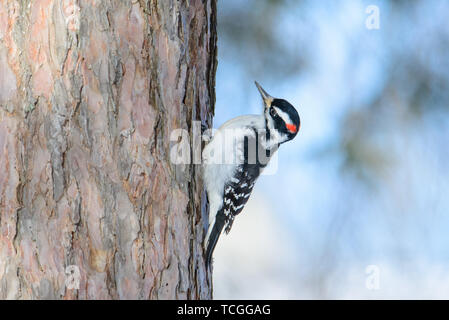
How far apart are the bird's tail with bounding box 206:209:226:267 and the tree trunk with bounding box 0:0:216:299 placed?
0.81 feet

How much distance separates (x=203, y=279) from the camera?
1492mm

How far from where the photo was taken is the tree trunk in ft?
4.11

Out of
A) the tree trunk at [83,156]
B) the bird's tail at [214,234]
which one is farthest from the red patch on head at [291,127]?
the tree trunk at [83,156]

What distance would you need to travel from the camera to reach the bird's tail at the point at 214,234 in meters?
1.60

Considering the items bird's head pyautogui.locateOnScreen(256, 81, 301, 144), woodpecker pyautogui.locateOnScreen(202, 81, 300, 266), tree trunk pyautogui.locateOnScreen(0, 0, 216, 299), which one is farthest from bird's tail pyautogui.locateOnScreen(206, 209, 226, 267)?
bird's head pyautogui.locateOnScreen(256, 81, 301, 144)

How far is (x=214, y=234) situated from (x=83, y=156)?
627 mm

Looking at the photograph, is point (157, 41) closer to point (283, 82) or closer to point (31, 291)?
point (31, 291)

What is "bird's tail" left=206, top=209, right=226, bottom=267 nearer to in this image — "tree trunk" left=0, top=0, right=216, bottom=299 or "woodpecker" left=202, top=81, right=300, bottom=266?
"woodpecker" left=202, top=81, right=300, bottom=266

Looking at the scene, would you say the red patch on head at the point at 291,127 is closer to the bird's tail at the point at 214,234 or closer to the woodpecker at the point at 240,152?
the woodpecker at the point at 240,152

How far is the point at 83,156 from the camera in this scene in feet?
4.18

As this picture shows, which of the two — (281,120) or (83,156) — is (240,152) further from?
(83,156)

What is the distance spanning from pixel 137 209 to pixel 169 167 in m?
0.14

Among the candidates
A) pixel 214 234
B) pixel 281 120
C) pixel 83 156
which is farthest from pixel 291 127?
pixel 83 156
